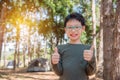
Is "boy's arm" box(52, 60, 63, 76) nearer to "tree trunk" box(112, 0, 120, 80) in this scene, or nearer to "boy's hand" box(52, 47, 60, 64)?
"boy's hand" box(52, 47, 60, 64)

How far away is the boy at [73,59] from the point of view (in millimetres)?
3645

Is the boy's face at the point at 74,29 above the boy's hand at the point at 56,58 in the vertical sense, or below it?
above

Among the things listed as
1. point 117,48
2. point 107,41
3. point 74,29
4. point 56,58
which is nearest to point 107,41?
point 107,41

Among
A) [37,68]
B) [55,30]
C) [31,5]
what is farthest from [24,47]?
[31,5]

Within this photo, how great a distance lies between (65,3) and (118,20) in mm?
28906

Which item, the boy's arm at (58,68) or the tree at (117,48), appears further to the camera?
the tree at (117,48)

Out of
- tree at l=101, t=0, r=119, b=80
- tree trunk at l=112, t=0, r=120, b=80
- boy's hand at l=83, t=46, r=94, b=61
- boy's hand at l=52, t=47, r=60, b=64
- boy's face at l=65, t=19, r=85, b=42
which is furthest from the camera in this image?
tree at l=101, t=0, r=119, b=80

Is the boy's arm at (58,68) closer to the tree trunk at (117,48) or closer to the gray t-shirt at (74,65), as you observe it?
the gray t-shirt at (74,65)

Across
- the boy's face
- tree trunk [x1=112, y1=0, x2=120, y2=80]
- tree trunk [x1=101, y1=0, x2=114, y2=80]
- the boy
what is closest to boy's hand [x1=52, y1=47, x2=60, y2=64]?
the boy

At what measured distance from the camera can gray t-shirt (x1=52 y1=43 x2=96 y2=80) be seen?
368 cm

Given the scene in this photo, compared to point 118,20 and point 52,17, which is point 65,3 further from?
point 118,20

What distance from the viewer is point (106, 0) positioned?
16172 mm

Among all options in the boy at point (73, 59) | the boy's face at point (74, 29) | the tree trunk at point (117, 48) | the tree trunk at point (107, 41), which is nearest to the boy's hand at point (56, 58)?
the boy at point (73, 59)

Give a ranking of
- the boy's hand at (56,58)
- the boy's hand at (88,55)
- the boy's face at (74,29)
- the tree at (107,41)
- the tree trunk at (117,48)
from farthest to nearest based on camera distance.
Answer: the tree at (107,41) → the tree trunk at (117,48) → the boy's face at (74,29) → the boy's hand at (56,58) → the boy's hand at (88,55)
